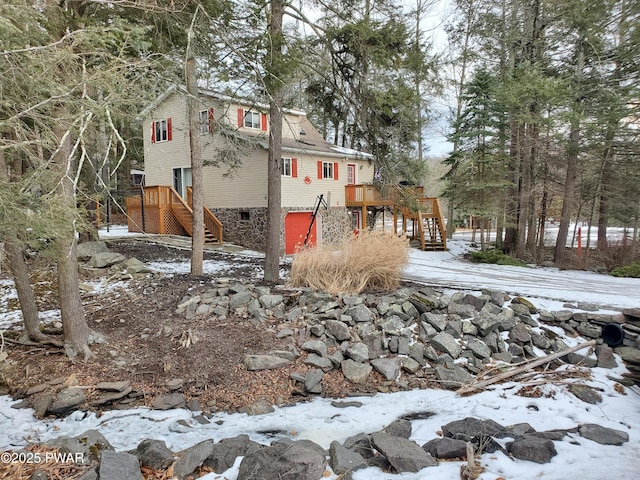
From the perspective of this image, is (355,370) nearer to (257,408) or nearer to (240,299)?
(257,408)

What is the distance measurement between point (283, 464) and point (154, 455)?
993 millimetres

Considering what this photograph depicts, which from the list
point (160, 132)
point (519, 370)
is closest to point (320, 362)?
point (519, 370)

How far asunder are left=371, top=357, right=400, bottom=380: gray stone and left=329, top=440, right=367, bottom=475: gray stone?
6.35ft

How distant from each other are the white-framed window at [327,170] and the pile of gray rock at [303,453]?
1347 centimetres

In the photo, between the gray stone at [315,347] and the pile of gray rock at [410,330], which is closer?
the pile of gray rock at [410,330]

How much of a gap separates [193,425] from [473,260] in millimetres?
11366

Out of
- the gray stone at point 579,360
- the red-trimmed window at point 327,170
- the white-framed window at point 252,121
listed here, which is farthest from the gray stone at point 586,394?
the white-framed window at point 252,121

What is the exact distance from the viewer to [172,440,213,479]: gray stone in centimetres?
269

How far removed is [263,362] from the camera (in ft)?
15.3

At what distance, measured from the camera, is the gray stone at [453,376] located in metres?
4.62

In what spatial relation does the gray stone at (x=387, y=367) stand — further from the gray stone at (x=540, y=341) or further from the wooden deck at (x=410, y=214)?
the wooden deck at (x=410, y=214)

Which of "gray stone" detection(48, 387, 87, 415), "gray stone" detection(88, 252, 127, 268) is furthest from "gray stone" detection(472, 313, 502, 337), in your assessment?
"gray stone" detection(88, 252, 127, 268)

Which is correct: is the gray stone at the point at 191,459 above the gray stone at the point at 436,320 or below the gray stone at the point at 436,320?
below

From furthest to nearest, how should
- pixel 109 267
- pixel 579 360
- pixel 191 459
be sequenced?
pixel 109 267 → pixel 579 360 → pixel 191 459
